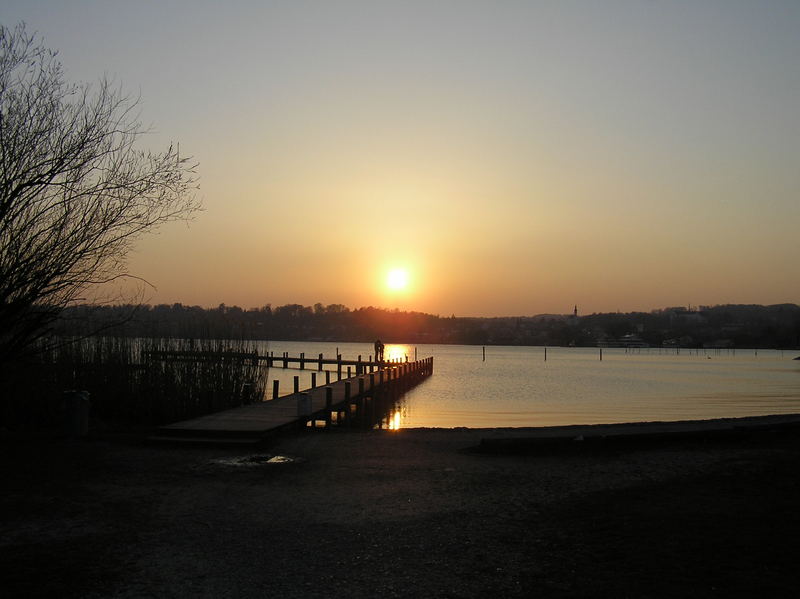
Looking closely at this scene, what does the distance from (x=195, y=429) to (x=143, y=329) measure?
9.46 m

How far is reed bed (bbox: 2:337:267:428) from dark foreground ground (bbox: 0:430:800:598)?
371cm

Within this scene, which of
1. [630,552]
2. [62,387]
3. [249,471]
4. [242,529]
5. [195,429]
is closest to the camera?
[630,552]

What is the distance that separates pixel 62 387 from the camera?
18219 millimetres

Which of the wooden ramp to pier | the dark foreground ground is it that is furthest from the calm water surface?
the dark foreground ground

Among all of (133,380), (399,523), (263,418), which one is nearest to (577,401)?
(263,418)

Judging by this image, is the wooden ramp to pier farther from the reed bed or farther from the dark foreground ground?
the reed bed

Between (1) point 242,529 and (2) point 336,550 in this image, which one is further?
(1) point 242,529

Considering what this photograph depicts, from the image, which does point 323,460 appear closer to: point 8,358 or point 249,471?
point 249,471

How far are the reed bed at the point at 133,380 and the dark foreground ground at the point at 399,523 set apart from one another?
3.71 m

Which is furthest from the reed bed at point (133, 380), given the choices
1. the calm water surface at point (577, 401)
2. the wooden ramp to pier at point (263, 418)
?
the calm water surface at point (577, 401)

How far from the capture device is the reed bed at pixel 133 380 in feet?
54.5

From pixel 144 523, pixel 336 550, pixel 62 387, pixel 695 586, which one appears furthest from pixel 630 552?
pixel 62 387

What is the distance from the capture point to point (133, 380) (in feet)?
67.6

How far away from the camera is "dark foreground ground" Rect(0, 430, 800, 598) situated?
6.21m
